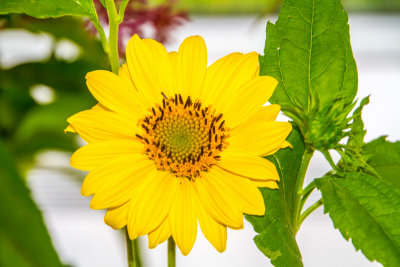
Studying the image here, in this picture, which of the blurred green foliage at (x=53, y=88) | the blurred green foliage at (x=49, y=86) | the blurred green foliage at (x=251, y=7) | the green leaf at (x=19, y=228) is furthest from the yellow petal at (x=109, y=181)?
the blurred green foliage at (x=251, y=7)

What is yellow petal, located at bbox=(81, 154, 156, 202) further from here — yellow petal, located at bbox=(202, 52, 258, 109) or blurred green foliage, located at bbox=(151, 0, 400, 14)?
A: blurred green foliage, located at bbox=(151, 0, 400, 14)

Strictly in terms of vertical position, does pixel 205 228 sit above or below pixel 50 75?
below

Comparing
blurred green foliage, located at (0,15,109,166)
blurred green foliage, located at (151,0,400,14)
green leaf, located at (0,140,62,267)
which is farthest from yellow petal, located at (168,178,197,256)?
blurred green foliage, located at (151,0,400,14)

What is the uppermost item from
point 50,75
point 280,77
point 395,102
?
point 395,102

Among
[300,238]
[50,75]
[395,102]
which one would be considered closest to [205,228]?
[50,75]

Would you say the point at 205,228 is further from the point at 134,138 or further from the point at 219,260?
the point at 219,260

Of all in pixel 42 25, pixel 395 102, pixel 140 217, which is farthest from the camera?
pixel 395 102

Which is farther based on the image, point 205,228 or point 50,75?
point 50,75

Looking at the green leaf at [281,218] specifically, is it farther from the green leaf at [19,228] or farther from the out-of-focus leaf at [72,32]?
the out-of-focus leaf at [72,32]
